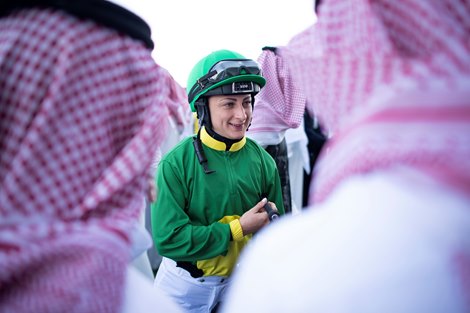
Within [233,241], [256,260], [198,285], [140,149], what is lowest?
[198,285]

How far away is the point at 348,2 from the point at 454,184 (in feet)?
1.54

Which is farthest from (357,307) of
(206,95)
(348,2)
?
(206,95)

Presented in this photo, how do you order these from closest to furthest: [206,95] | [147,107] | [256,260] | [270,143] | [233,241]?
Answer: 1. [256,260]
2. [147,107]
3. [233,241]
4. [206,95]
5. [270,143]

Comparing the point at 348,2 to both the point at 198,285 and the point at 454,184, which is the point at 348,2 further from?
the point at 198,285

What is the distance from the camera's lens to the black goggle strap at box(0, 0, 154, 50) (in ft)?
2.74

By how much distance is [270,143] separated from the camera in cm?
387

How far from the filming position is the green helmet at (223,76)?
7.59 feet

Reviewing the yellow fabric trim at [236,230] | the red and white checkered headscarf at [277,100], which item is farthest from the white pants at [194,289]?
the red and white checkered headscarf at [277,100]

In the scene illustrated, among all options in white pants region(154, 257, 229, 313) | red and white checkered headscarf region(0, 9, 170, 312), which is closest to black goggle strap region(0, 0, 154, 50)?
red and white checkered headscarf region(0, 9, 170, 312)

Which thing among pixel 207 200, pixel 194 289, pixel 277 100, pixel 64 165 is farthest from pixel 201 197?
pixel 277 100

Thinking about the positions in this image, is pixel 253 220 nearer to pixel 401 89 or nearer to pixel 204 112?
pixel 204 112

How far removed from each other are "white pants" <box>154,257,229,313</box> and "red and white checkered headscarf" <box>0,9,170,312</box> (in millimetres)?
1443

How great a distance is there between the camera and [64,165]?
2.61 ft

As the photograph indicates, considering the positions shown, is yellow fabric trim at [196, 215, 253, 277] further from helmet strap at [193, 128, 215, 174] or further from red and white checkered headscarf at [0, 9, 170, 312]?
red and white checkered headscarf at [0, 9, 170, 312]
